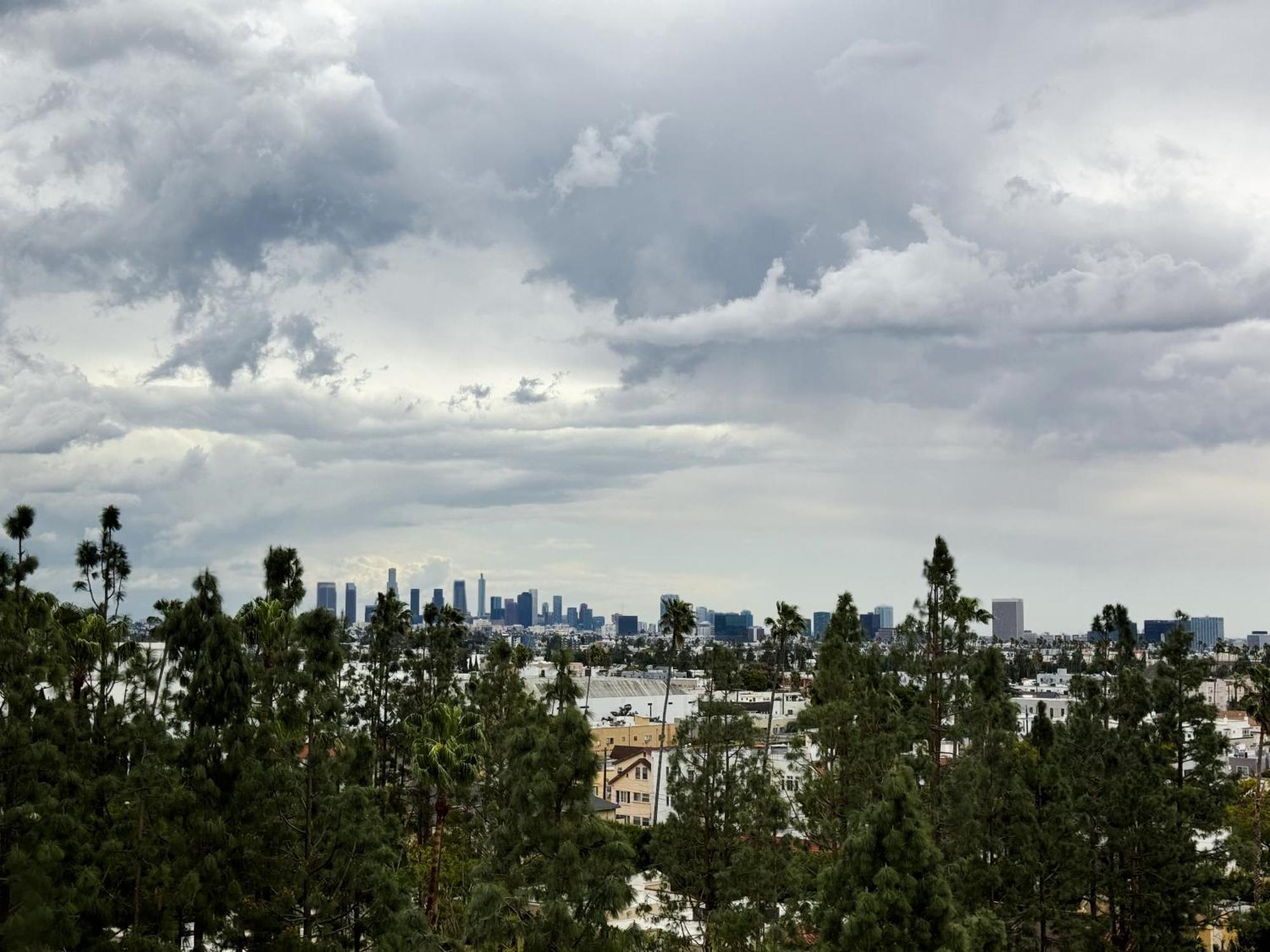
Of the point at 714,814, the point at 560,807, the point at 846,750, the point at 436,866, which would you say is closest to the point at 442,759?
the point at 436,866

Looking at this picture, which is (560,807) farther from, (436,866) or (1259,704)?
(1259,704)

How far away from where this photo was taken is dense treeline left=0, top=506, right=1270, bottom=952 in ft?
70.7

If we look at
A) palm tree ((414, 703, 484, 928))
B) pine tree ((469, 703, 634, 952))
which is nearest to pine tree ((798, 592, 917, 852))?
pine tree ((469, 703, 634, 952))

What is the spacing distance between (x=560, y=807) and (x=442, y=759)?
600 inches

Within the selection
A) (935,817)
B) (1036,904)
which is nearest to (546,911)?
(935,817)

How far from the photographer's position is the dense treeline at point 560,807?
70.7 feet

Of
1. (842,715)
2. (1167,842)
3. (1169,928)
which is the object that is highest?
(842,715)

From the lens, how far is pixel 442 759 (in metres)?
36.2

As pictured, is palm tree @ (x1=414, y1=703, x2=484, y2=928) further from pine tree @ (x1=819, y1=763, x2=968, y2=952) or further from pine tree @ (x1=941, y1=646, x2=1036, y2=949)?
pine tree @ (x1=819, y1=763, x2=968, y2=952)

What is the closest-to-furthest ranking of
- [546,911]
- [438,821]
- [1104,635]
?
[546,911], [438,821], [1104,635]

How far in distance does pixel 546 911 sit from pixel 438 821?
1526 cm

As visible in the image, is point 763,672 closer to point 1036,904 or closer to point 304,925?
point 1036,904

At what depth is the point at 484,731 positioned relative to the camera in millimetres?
46844

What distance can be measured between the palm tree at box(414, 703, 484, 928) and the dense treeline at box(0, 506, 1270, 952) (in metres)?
0.13
